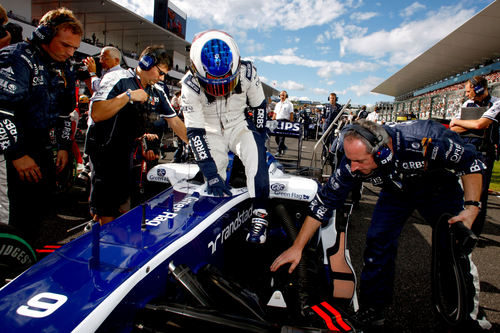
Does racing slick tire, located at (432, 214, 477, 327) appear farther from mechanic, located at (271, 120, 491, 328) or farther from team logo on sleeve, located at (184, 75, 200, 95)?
team logo on sleeve, located at (184, 75, 200, 95)

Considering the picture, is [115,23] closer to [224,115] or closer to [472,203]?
[224,115]

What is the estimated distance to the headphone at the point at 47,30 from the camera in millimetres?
1838

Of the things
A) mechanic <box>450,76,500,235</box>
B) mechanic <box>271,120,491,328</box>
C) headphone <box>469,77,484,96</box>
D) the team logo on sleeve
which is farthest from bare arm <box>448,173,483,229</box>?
headphone <box>469,77,484,96</box>

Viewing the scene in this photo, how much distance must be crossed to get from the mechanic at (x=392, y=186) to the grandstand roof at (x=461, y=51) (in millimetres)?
20251

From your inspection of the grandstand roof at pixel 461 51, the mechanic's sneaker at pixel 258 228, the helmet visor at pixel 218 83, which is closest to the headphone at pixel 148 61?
the helmet visor at pixel 218 83

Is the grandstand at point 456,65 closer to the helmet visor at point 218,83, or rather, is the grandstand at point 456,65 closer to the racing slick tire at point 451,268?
the racing slick tire at point 451,268

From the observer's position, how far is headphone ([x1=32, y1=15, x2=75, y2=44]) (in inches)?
72.4

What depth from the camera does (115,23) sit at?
32.3m

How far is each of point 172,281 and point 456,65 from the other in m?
38.1

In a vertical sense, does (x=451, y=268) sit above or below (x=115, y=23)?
below

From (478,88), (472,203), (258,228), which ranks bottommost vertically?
(258,228)

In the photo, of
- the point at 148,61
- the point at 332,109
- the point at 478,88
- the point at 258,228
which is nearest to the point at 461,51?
the point at 332,109

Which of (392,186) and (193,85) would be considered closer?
(392,186)

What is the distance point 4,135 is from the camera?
1.63 metres
